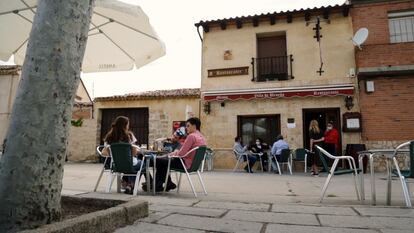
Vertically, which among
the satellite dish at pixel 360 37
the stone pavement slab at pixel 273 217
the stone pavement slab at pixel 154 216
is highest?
the satellite dish at pixel 360 37

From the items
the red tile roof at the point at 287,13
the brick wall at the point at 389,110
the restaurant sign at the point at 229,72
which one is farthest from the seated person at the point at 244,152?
the red tile roof at the point at 287,13

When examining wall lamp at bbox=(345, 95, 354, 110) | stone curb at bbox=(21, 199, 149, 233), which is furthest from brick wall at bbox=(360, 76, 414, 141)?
stone curb at bbox=(21, 199, 149, 233)

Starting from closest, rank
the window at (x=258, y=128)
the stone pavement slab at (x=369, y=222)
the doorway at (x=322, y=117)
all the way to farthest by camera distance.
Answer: the stone pavement slab at (x=369, y=222) → the doorway at (x=322, y=117) → the window at (x=258, y=128)

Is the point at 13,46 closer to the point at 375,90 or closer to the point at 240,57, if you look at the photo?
the point at 240,57

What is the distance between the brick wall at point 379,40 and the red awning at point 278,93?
41.9 inches

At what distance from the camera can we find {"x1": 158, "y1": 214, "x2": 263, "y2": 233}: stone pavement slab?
2.47 m

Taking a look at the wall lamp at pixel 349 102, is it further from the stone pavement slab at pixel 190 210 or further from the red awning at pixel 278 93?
the stone pavement slab at pixel 190 210

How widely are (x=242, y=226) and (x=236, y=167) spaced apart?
8.79 meters

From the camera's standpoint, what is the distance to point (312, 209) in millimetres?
3348

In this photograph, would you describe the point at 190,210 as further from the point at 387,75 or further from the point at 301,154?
the point at 387,75

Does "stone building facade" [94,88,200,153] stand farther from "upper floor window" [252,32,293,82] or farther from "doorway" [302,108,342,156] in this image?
"doorway" [302,108,342,156]

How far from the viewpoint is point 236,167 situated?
1127 cm

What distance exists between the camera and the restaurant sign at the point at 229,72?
1235 cm

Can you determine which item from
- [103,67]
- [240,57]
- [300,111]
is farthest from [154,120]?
[103,67]
